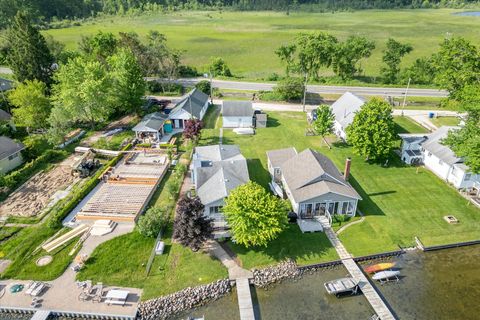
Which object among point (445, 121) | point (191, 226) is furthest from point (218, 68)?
point (191, 226)

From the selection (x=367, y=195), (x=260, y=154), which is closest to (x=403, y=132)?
(x=367, y=195)

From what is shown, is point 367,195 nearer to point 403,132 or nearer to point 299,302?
point 299,302

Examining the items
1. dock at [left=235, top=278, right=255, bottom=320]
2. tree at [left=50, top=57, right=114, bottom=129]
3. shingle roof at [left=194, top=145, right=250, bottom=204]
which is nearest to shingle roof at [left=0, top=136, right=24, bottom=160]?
tree at [left=50, top=57, right=114, bottom=129]

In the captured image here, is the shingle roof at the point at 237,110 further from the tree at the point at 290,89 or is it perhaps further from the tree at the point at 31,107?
the tree at the point at 31,107

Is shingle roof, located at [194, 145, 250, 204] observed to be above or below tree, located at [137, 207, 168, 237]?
above

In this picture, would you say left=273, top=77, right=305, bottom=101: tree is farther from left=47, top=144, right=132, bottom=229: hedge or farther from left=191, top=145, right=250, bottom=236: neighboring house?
left=47, top=144, right=132, bottom=229: hedge

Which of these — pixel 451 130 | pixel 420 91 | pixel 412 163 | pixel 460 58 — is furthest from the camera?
pixel 420 91

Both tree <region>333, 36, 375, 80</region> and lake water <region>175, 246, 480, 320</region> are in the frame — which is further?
tree <region>333, 36, 375, 80</region>

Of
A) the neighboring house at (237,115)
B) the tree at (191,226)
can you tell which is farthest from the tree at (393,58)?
the tree at (191,226)
